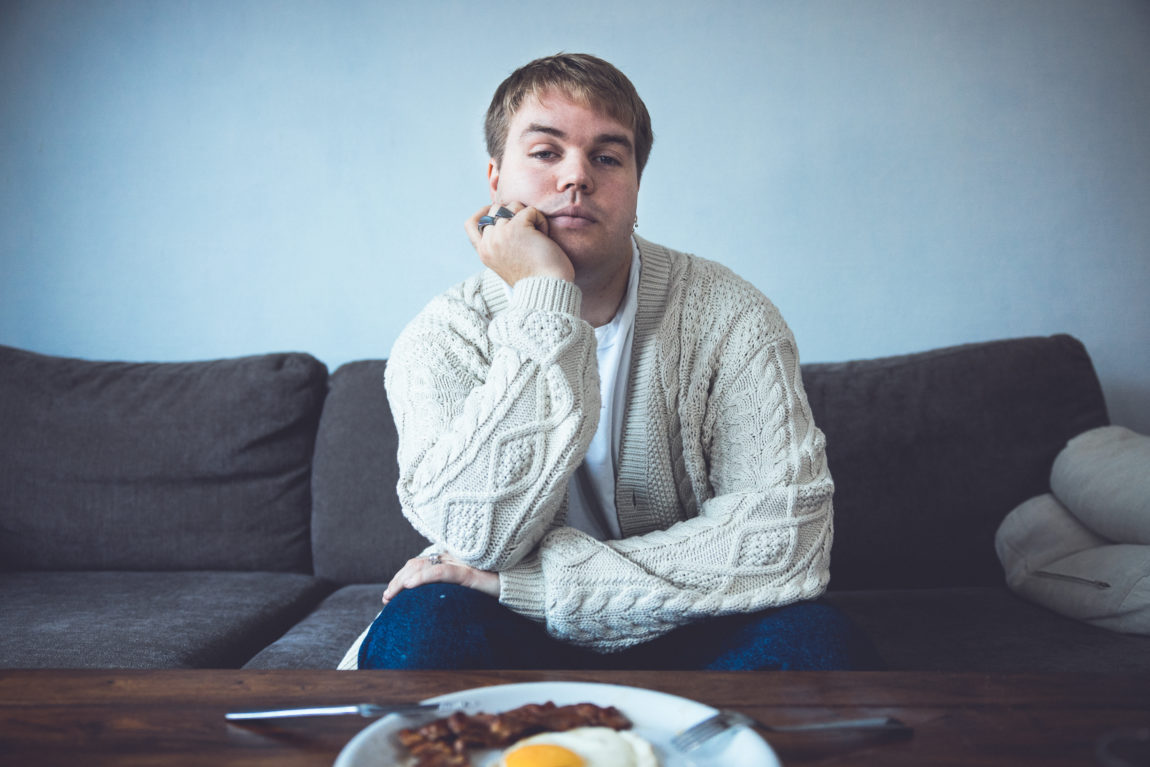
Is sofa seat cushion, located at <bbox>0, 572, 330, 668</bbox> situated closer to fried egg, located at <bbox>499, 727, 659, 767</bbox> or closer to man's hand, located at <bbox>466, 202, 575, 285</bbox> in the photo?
man's hand, located at <bbox>466, 202, 575, 285</bbox>

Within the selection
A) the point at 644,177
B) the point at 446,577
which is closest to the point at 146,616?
the point at 446,577

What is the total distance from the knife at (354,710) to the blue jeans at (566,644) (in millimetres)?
266

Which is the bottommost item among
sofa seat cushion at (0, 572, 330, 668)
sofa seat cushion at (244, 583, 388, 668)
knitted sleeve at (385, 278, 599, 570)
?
sofa seat cushion at (244, 583, 388, 668)

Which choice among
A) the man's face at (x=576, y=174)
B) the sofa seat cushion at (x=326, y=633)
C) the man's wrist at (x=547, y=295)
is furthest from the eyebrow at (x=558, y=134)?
the sofa seat cushion at (x=326, y=633)

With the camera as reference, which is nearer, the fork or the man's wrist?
the fork

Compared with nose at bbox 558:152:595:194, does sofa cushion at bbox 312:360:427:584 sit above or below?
below

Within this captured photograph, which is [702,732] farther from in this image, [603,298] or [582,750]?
[603,298]

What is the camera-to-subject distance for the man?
3.16ft

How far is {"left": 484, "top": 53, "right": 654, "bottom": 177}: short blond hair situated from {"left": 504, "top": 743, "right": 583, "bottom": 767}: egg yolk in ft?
3.06

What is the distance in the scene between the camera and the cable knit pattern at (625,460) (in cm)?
97

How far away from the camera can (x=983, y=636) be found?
1334 mm

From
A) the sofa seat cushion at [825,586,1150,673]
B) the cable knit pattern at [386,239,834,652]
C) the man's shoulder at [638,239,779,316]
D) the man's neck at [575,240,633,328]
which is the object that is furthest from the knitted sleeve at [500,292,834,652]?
the sofa seat cushion at [825,586,1150,673]

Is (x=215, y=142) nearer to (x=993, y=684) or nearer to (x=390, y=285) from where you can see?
(x=390, y=285)

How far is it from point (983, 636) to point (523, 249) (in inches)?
39.9
